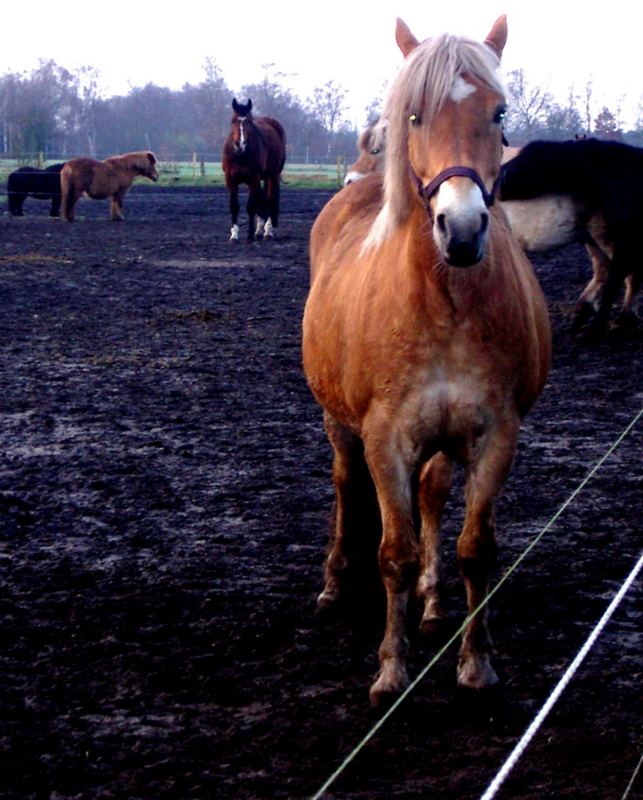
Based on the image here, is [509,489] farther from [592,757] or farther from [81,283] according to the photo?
[81,283]

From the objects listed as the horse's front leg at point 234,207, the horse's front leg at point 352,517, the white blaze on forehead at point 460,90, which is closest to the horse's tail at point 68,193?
the horse's front leg at point 234,207

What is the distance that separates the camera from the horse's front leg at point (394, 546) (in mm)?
3486

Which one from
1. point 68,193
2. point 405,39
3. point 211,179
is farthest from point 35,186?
point 405,39

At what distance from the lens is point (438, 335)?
11.3 feet

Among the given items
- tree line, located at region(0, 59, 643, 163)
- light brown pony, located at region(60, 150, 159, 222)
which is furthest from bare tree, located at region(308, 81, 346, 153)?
light brown pony, located at region(60, 150, 159, 222)

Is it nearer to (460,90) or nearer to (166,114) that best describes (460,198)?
(460,90)

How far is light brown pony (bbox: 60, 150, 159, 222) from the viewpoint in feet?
83.3

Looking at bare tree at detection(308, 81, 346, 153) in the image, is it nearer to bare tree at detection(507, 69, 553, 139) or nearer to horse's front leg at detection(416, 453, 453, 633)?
bare tree at detection(507, 69, 553, 139)

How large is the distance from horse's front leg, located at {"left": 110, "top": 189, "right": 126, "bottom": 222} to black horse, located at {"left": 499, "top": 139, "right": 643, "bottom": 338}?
54.8 ft

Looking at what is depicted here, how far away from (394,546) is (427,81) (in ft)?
4.59

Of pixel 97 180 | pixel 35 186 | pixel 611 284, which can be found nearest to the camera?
pixel 611 284

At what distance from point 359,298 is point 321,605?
118cm

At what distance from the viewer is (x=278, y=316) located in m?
11.6

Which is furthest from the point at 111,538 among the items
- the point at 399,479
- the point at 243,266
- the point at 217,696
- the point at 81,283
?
the point at 243,266
